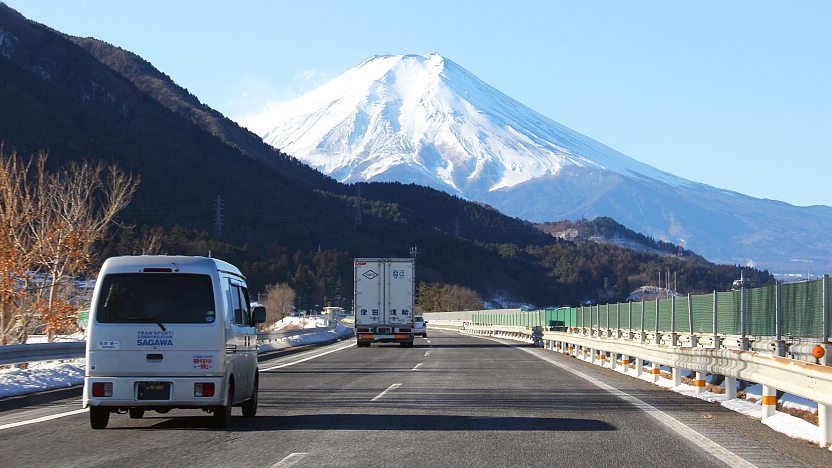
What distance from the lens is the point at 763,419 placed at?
13656mm

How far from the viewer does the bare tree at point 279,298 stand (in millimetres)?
129750

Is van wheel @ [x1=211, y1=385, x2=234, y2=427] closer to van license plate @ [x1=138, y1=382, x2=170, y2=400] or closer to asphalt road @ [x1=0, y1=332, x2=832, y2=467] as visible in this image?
asphalt road @ [x1=0, y1=332, x2=832, y2=467]

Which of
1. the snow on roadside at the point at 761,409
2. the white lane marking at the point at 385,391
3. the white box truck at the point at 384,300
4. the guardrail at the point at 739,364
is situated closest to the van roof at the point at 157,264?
the white lane marking at the point at 385,391

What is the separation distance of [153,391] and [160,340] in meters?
0.59

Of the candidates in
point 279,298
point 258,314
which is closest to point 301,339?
point 258,314

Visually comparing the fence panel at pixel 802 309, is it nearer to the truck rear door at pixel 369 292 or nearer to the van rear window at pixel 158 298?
the van rear window at pixel 158 298

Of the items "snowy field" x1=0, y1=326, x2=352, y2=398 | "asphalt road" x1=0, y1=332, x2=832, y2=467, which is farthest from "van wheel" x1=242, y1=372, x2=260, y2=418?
"snowy field" x1=0, y1=326, x2=352, y2=398

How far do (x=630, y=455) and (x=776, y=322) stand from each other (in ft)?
30.3

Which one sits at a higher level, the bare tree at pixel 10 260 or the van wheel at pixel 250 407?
the bare tree at pixel 10 260

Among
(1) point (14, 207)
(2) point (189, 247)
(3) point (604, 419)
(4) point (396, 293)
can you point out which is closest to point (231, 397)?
(3) point (604, 419)

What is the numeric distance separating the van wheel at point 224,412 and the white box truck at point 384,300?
28.3 meters

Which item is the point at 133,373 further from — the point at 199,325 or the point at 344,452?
the point at 344,452

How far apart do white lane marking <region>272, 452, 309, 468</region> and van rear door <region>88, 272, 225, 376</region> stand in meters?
2.31

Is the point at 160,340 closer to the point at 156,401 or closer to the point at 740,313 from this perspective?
the point at 156,401
